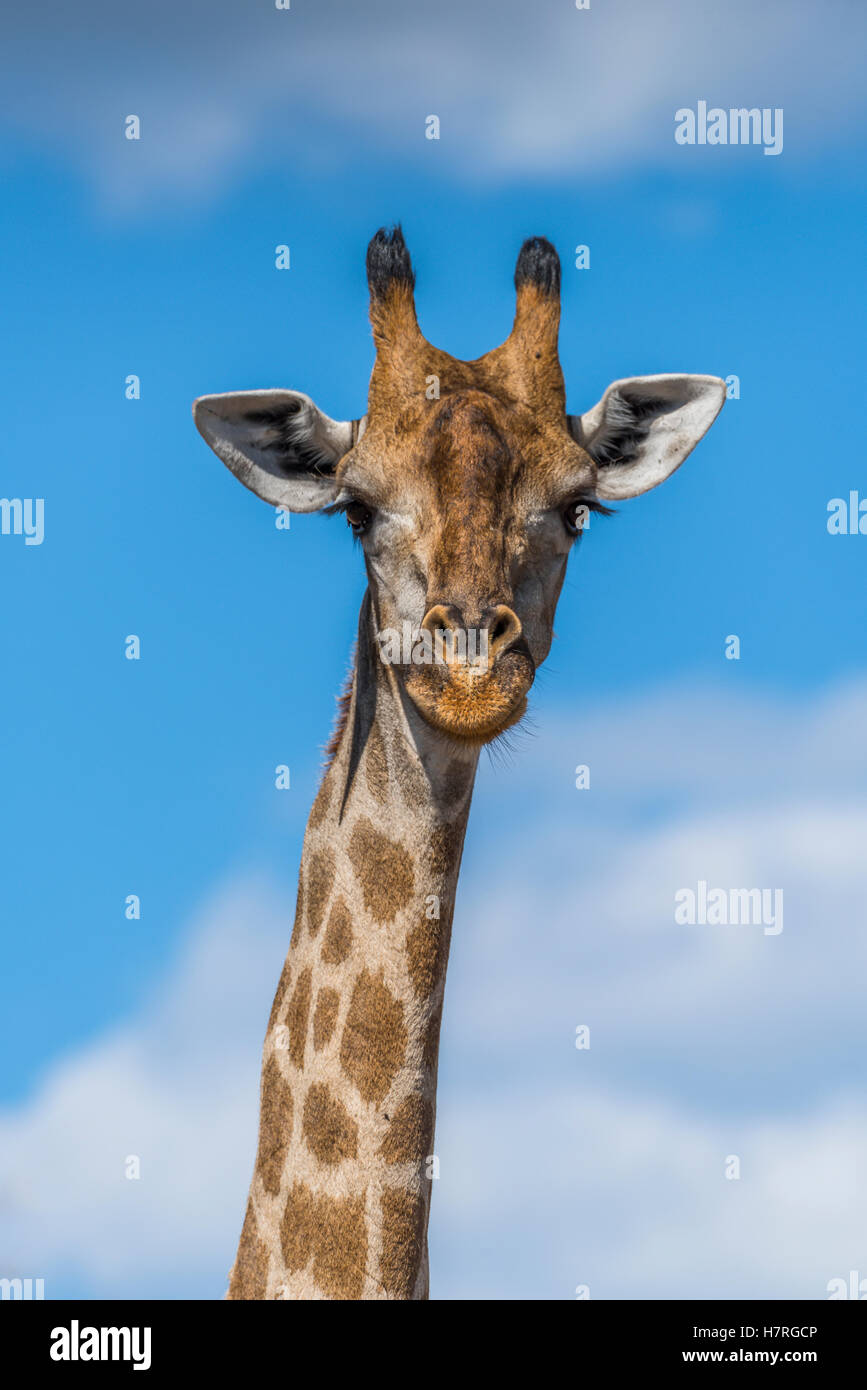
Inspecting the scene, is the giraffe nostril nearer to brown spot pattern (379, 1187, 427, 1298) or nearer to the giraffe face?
the giraffe face

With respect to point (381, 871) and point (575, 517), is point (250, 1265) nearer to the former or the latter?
point (381, 871)

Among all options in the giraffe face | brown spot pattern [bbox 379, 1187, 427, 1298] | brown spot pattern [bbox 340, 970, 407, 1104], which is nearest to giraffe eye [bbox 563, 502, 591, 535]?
the giraffe face

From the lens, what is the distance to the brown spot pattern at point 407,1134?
10359 millimetres

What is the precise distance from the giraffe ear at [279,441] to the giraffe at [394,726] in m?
0.01

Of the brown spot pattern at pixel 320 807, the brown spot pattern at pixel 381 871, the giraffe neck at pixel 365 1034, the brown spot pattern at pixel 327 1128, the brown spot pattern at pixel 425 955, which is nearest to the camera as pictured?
the giraffe neck at pixel 365 1034

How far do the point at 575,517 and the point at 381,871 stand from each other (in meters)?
2.31

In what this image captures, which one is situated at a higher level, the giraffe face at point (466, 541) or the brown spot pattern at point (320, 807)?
the giraffe face at point (466, 541)

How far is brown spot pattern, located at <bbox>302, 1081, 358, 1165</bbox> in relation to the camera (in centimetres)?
1044

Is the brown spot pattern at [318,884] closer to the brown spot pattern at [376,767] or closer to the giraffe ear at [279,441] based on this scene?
the brown spot pattern at [376,767]

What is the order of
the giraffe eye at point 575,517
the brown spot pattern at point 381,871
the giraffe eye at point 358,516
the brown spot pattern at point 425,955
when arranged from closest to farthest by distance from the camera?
the brown spot pattern at point 425,955
the brown spot pattern at point 381,871
the giraffe eye at point 358,516
the giraffe eye at point 575,517

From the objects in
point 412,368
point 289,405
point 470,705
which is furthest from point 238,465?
point 470,705

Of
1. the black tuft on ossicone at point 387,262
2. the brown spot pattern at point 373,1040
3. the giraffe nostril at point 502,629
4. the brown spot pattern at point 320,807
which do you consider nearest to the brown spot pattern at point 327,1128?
the brown spot pattern at point 373,1040

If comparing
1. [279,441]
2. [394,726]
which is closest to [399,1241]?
[394,726]
